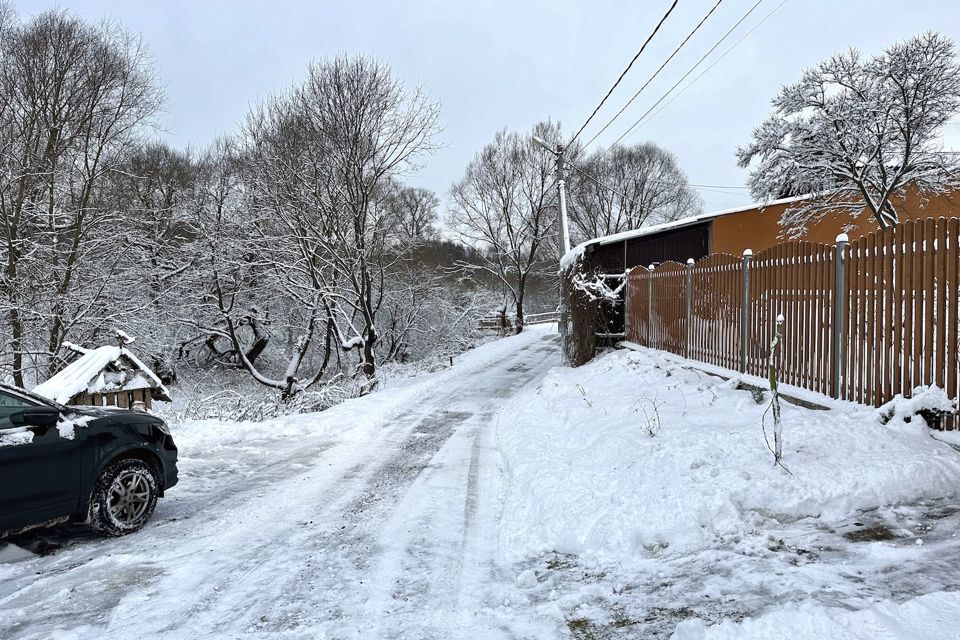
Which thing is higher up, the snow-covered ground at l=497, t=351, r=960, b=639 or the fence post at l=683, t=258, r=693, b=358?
the fence post at l=683, t=258, r=693, b=358

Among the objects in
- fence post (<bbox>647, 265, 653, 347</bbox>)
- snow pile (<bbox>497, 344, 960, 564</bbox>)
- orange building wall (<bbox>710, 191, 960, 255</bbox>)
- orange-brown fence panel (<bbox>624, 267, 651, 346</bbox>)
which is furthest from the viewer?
orange building wall (<bbox>710, 191, 960, 255</bbox>)

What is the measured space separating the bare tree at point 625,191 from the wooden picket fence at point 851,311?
42482mm

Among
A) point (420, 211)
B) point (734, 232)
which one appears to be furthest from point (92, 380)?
point (420, 211)

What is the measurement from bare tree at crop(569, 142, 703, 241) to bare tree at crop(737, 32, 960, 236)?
1151 inches

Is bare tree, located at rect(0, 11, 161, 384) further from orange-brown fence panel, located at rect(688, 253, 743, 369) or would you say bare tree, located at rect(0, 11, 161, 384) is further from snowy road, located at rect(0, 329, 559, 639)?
orange-brown fence panel, located at rect(688, 253, 743, 369)

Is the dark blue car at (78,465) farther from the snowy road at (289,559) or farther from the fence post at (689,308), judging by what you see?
the fence post at (689,308)

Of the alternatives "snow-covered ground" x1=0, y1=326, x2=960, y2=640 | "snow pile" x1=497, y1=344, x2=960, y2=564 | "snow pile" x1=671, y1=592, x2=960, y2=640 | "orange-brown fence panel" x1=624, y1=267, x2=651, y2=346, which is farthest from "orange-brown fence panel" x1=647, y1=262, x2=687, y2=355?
"snow pile" x1=671, y1=592, x2=960, y2=640

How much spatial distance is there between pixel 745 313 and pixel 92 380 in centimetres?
1048

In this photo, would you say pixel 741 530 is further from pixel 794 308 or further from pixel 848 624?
pixel 794 308

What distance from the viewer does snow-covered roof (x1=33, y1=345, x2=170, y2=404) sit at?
30.0 ft

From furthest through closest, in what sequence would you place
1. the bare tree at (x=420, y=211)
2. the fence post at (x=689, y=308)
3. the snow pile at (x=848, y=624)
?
the bare tree at (x=420, y=211), the fence post at (x=689, y=308), the snow pile at (x=848, y=624)

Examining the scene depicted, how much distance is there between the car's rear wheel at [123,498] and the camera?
176 inches

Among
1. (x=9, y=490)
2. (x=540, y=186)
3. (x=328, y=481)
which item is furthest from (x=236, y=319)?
(x=540, y=186)

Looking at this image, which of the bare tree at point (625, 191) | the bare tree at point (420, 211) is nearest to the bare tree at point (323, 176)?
the bare tree at point (420, 211)
